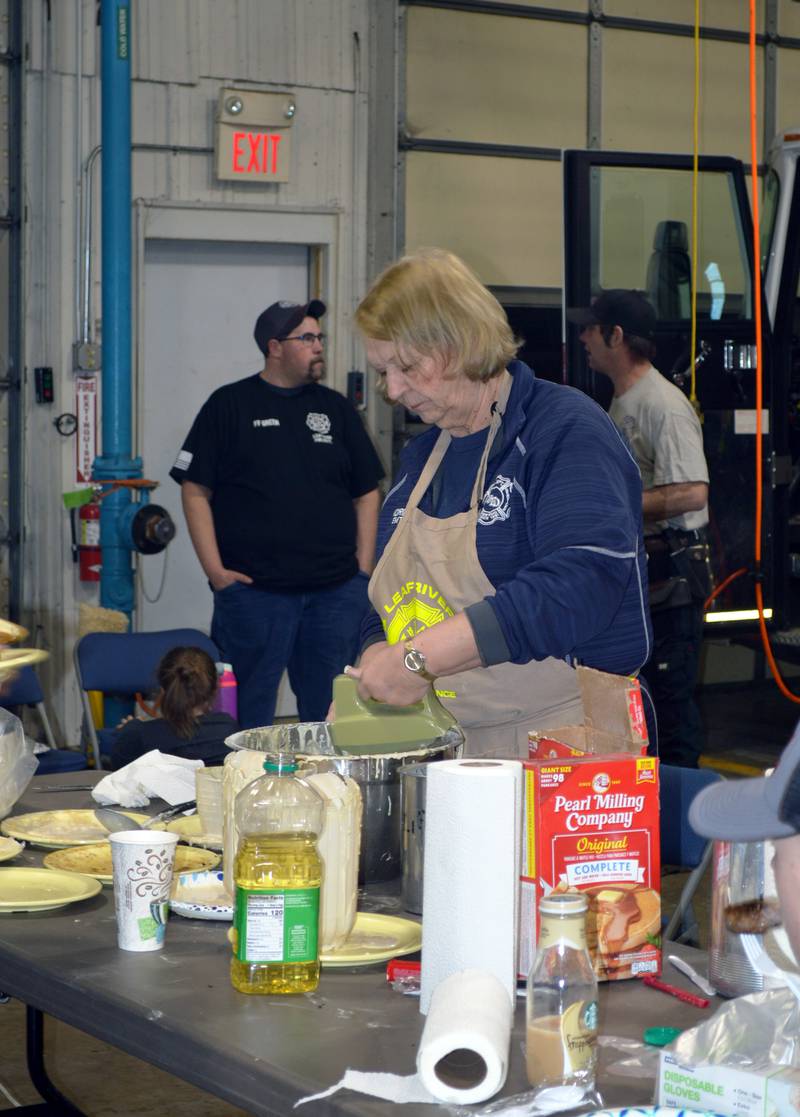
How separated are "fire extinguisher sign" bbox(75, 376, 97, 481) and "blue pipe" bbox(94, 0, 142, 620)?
9.4 inches

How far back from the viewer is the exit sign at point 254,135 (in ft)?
24.4

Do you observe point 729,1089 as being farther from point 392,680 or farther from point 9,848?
point 9,848

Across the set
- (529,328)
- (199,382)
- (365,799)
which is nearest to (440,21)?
(529,328)

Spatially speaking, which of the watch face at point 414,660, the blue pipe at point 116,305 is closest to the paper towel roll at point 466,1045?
the watch face at point 414,660

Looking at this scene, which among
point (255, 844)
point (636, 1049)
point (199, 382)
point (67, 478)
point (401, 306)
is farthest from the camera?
point (199, 382)

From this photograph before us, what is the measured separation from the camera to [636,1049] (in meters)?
1.83

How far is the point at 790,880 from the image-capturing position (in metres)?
1.25

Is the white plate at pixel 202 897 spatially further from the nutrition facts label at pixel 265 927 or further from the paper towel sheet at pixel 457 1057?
the paper towel sheet at pixel 457 1057

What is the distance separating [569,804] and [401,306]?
103cm

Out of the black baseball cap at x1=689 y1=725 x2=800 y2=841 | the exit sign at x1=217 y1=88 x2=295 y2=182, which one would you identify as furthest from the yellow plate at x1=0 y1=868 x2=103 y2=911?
the exit sign at x1=217 y1=88 x2=295 y2=182

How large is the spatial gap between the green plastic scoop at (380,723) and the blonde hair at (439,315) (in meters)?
0.60

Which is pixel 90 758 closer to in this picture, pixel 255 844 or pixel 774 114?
pixel 255 844

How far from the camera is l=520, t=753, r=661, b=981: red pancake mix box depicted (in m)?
2.01

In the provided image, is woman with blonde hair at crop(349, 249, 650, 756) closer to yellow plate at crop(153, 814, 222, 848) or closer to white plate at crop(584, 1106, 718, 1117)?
yellow plate at crop(153, 814, 222, 848)
